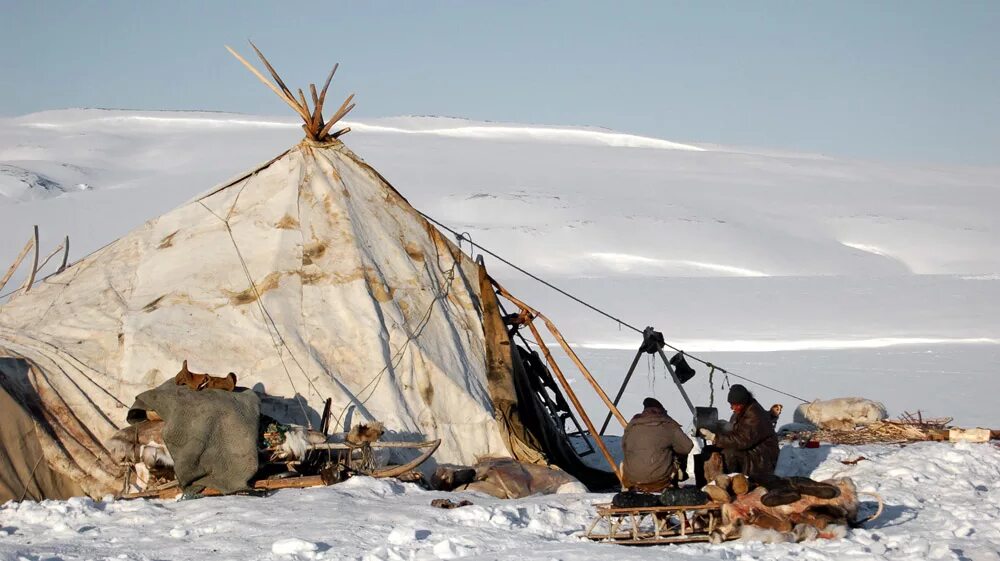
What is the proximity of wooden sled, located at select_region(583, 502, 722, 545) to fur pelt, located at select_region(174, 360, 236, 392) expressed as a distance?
302 centimetres

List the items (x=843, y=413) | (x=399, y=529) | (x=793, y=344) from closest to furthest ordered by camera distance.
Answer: (x=399, y=529) → (x=843, y=413) → (x=793, y=344)

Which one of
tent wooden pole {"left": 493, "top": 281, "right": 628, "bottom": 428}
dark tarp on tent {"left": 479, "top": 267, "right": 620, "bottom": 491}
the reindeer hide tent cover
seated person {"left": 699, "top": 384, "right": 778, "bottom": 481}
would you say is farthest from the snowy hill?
seated person {"left": 699, "top": 384, "right": 778, "bottom": 481}

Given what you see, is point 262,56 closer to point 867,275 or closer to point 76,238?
point 867,275

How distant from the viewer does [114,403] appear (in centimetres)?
981

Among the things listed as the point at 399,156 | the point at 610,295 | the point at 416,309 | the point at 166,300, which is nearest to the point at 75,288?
the point at 166,300

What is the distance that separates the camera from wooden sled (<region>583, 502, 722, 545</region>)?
7543 mm

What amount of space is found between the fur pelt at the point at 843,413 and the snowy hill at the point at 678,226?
3720 millimetres

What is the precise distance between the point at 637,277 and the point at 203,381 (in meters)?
23.3

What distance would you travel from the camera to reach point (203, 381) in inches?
365

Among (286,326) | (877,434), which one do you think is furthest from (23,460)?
(877,434)

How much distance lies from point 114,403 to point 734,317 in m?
17.5

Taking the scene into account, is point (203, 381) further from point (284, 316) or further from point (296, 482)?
point (284, 316)

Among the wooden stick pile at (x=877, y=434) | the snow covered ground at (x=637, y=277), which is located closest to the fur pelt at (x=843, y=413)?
the wooden stick pile at (x=877, y=434)

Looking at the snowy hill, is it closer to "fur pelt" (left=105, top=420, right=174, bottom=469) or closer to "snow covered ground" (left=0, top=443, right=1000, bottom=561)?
"snow covered ground" (left=0, top=443, right=1000, bottom=561)
